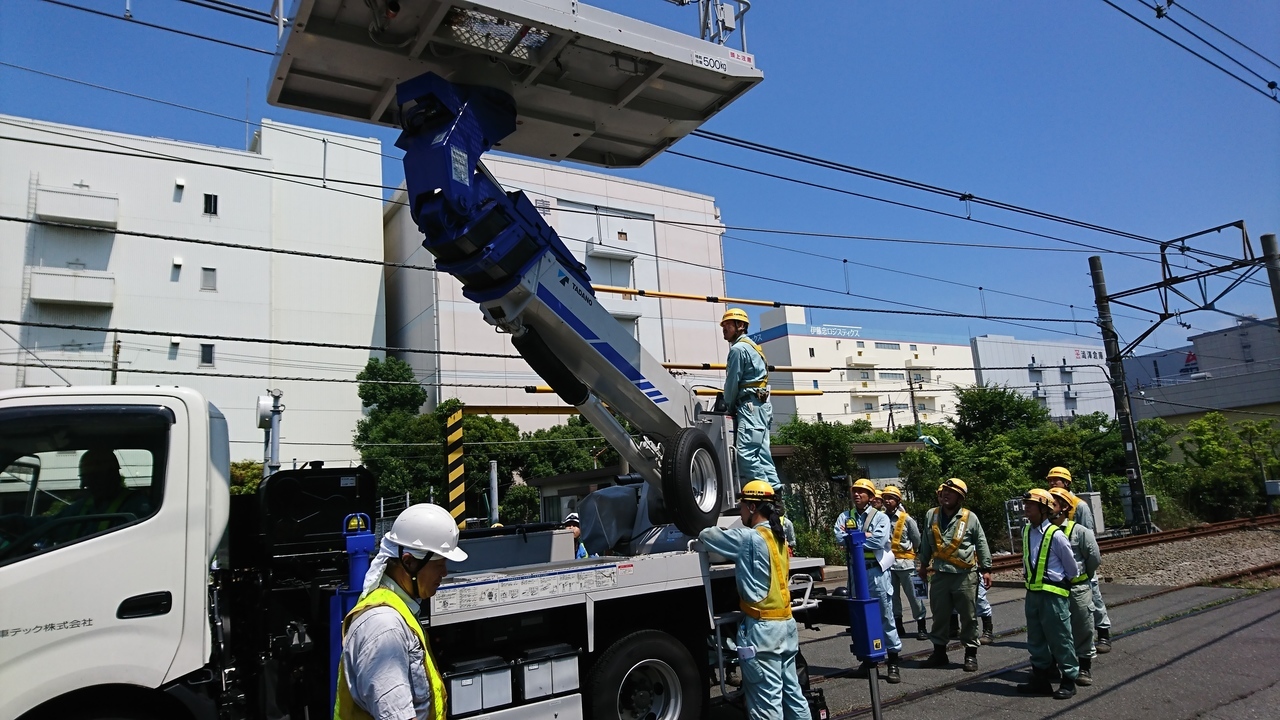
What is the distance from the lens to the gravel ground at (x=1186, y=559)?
607 inches

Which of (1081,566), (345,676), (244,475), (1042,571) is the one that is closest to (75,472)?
(345,676)

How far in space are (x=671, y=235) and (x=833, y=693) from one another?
48.3 meters

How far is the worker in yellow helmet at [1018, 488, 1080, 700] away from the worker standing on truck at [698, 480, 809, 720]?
11.0ft

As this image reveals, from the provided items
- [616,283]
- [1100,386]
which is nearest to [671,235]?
[616,283]

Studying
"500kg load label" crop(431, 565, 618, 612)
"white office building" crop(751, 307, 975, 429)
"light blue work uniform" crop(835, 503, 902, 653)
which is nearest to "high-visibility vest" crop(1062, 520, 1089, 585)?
"light blue work uniform" crop(835, 503, 902, 653)

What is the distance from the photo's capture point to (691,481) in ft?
21.6

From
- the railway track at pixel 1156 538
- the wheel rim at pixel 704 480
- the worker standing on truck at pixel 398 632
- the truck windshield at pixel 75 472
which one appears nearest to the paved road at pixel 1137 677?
the wheel rim at pixel 704 480

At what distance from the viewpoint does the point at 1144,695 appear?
7152 mm

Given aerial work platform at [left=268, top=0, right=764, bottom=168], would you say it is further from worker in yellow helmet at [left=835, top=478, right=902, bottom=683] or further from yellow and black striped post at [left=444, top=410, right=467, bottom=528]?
yellow and black striped post at [left=444, top=410, right=467, bottom=528]

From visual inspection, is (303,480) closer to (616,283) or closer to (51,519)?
(51,519)

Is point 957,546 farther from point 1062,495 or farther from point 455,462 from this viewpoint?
point 455,462

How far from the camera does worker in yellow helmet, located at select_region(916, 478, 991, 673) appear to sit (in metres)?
8.46

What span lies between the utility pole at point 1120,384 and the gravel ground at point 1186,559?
1.83 metres

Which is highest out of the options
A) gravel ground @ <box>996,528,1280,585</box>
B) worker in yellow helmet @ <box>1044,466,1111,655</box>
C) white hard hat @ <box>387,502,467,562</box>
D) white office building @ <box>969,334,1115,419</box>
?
white office building @ <box>969,334,1115,419</box>
